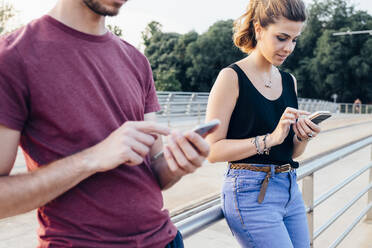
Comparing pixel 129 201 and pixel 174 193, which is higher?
pixel 129 201

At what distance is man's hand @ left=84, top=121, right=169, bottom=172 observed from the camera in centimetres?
90

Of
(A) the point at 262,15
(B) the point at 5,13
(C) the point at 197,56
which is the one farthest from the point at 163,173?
(C) the point at 197,56

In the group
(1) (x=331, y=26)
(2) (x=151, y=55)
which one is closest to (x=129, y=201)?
(1) (x=331, y=26)

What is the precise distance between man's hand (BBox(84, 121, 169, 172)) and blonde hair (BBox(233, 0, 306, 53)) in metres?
1.12

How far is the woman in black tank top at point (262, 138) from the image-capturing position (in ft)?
5.38

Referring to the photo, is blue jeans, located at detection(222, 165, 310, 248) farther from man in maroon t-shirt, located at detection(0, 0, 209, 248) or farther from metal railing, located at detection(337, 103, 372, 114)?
metal railing, located at detection(337, 103, 372, 114)

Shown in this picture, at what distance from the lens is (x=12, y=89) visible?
35.0 inches

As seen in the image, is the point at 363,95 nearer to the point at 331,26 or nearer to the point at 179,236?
the point at 331,26

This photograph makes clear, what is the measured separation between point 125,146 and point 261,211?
36.3 inches

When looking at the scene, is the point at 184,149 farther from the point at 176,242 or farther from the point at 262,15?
the point at 262,15

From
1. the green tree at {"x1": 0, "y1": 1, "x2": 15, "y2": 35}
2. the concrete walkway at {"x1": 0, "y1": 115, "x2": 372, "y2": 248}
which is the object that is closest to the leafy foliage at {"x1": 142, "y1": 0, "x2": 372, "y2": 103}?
the green tree at {"x1": 0, "y1": 1, "x2": 15, "y2": 35}

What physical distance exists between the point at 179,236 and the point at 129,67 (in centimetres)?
56

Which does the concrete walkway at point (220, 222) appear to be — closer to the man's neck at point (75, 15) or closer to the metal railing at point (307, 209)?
the metal railing at point (307, 209)

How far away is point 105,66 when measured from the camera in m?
1.09
